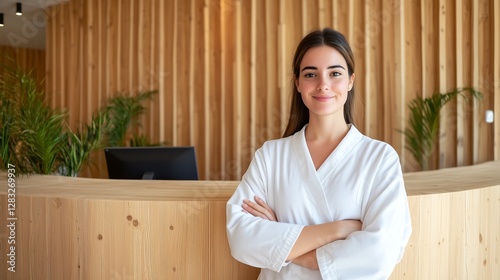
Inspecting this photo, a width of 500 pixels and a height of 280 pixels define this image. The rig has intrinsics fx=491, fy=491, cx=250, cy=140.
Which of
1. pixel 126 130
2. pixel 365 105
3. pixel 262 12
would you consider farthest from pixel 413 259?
pixel 126 130

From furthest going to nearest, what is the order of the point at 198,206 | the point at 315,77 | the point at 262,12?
the point at 262,12, the point at 198,206, the point at 315,77

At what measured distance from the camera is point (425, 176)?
2.68 metres

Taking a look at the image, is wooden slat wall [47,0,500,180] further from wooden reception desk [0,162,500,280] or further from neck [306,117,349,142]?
neck [306,117,349,142]

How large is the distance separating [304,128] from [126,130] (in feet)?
16.5

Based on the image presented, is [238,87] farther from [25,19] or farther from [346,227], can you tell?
[25,19]

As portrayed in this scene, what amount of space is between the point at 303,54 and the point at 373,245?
0.67m

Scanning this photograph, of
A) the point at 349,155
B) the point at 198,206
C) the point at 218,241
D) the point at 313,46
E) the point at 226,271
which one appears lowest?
the point at 226,271

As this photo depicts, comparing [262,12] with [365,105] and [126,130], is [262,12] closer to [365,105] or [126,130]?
[365,105]

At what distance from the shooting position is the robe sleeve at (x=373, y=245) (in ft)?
4.72

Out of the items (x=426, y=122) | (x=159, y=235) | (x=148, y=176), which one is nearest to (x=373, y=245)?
(x=159, y=235)

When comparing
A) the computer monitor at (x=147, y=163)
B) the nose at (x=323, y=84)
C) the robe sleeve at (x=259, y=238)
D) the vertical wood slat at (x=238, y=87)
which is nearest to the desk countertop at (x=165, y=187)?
the computer monitor at (x=147, y=163)

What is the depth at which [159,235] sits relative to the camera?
1.92 metres

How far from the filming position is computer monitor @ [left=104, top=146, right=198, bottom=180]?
288 cm

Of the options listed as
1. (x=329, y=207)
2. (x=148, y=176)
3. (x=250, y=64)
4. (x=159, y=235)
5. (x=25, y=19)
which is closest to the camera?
(x=329, y=207)
